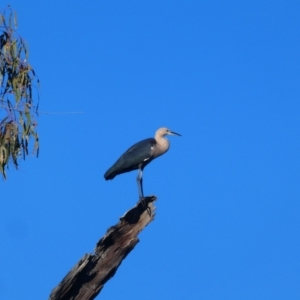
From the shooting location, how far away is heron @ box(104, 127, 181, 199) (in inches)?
439

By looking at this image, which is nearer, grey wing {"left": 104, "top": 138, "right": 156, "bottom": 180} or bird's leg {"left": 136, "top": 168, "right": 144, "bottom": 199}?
bird's leg {"left": 136, "top": 168, "right": 144, "bottom": 199}

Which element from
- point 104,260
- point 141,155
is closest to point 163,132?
point 141,155

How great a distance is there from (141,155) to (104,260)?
348 centimetres

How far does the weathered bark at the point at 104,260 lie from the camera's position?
7910 mm

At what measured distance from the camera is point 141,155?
1145 cm

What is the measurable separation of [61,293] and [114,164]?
3.45m

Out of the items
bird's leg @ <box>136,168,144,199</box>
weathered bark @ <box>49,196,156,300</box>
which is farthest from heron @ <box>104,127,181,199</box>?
weathered bark @ <box>49,196,156,300</box>

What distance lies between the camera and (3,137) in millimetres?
9977

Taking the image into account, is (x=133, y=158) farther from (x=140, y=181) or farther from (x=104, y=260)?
(x=104, y=260)

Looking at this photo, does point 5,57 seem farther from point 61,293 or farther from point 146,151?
point 61,293

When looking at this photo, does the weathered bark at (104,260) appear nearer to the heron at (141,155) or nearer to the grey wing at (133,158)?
the heron at (141,155)

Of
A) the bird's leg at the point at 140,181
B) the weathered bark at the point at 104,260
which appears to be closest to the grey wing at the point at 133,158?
the bird's leg at the point at 140,181

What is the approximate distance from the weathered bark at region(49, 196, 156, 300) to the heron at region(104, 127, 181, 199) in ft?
8.32

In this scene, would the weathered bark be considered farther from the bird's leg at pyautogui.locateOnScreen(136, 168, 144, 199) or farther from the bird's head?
the bird's head
